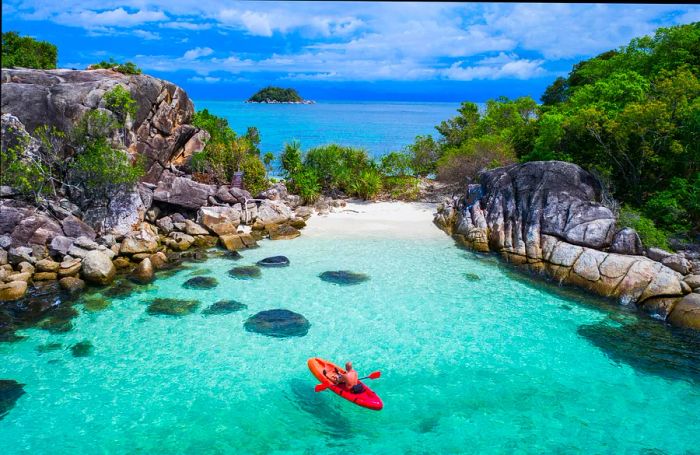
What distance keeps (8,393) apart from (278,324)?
21.8 feet

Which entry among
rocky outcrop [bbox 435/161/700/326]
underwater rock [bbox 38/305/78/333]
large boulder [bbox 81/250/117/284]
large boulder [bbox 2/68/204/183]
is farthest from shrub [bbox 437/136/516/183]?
underwater rock [bbox 38/305/78/333]

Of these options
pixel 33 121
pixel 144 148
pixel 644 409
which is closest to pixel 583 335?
pixel 644 409

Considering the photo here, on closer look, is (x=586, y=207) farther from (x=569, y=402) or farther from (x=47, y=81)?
(x=47, y=81)

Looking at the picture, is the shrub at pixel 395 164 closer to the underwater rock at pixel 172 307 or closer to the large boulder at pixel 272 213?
the large boulder at pixel 272 213

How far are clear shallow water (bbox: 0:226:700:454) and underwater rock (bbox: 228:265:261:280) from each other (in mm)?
595

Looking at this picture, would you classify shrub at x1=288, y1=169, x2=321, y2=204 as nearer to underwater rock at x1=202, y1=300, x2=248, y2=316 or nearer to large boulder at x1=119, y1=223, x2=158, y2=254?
large boulder at x1=119, y1=223, x2=158, y2=254

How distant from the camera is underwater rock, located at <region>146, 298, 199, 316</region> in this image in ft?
49.2

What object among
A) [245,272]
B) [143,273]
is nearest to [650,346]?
[245,272]

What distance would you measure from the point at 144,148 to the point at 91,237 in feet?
23.9

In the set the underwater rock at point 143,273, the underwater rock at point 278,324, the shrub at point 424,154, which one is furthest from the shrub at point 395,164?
the underwater rock at point 278,324

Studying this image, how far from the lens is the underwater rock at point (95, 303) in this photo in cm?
1516

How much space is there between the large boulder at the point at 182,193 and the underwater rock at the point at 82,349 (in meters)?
9.72

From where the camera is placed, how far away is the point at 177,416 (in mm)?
10633

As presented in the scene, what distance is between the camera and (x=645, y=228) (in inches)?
722
